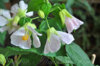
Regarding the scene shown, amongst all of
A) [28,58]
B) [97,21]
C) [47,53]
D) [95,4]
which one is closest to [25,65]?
[28,58]

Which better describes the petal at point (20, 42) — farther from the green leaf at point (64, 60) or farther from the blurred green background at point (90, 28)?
the blurred green background at point (90, 28)

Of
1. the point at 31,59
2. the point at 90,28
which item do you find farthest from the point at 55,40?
the point at 90,28

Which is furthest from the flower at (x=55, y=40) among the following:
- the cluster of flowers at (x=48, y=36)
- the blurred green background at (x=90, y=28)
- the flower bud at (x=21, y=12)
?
the blurred green background at (x=90, y=28)

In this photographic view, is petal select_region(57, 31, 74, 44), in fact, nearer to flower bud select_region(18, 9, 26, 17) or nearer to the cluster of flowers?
the cluster of flowers

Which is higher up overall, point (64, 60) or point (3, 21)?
point (3, 21)

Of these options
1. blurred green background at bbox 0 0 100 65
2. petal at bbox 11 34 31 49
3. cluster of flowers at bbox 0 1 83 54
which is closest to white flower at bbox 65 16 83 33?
cluster of flowers at bbox 0 1 83 54

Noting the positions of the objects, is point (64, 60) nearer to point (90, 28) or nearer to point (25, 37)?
point (25, 37)

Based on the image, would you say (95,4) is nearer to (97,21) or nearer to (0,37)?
(97,21)
